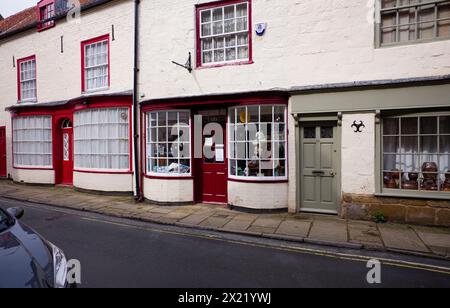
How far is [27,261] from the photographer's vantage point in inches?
115

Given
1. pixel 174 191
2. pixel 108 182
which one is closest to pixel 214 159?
pixel 174 191

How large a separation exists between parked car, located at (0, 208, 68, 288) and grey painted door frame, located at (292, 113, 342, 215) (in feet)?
20.4

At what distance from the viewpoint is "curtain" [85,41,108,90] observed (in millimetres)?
11188

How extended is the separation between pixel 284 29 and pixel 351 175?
4.35 m

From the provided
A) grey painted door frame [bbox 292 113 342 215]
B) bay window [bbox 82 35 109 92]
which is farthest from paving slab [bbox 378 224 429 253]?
bay window [bbox 82 35 109 92]

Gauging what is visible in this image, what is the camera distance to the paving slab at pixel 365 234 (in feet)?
19.3

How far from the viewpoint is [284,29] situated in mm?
8117

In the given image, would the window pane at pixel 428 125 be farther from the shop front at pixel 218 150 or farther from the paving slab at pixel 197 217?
the paving slab at pixel 197 217

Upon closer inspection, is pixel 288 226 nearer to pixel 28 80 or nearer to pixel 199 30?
pixel 199 30

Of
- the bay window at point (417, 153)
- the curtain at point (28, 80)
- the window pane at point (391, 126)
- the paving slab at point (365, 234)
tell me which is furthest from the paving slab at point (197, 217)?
the curtain at point (28, 80)

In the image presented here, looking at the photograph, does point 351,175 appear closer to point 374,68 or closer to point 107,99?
point 374,68

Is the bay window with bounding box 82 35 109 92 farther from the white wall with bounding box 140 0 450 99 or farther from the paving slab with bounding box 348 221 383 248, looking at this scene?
the paving slab with bounding box 348 221 383 248

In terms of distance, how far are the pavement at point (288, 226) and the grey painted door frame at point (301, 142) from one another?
1.84 ft

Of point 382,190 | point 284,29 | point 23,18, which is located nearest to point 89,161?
point 284,29
